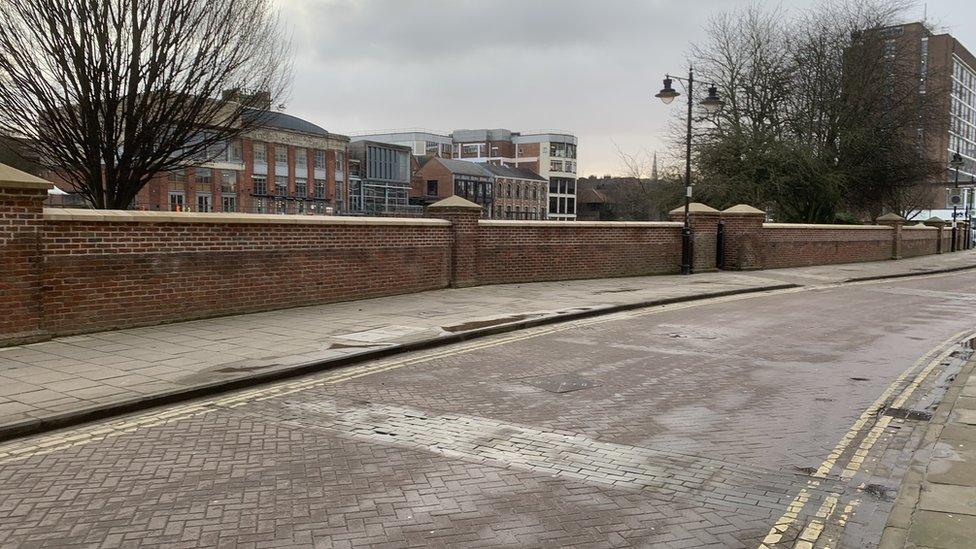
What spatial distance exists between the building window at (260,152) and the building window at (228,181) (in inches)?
134

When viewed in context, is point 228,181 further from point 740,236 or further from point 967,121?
point 967,121

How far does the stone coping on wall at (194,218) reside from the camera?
10219 millimetres

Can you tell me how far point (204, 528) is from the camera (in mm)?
4223

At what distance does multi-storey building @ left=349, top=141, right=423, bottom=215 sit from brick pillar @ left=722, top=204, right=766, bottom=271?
7152cm

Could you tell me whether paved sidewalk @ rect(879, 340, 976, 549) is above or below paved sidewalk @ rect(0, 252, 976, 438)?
below

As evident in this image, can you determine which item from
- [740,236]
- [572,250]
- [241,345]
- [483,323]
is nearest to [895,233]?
[740,236]

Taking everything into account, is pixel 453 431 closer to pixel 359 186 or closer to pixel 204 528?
pixel 204 528

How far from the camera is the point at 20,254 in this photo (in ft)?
31.3

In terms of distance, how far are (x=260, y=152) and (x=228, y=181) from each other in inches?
209

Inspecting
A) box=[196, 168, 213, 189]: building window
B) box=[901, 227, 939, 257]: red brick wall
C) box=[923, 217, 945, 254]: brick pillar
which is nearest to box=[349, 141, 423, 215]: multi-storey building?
box=[196, 168, 213, 189]: building window

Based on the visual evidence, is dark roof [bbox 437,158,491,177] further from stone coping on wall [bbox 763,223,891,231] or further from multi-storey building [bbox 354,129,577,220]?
stone coping on wall [bbox 763,223,891,231]

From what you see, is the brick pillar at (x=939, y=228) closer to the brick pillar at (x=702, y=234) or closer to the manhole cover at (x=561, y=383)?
the brick pillar at (x=702, y=234)

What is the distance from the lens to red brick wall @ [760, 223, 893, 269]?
27.1m

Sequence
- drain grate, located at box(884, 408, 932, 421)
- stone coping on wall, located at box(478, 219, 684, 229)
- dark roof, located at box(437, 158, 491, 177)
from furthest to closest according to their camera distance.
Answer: dark roof, located at box(437, 158, 491, 177) < stone coping on wall, located at box(478, 219, 684, 229) < drain grate, located at box(884, 408, 932, 421)
